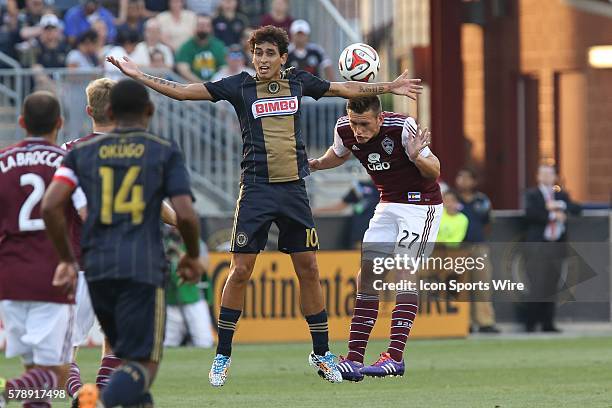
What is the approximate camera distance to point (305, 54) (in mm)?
20422

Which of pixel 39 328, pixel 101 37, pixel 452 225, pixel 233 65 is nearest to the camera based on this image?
pixel 39 328

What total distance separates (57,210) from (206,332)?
9887 millimetres

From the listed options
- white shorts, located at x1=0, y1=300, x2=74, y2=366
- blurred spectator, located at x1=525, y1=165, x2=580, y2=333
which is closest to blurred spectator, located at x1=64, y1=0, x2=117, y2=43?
blurred spectator, located at x1=525, y1=165, x2=580, y2=333

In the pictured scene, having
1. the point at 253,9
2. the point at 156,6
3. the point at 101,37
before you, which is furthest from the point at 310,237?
the point at 253,9

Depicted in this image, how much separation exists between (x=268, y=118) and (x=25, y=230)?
2.88m

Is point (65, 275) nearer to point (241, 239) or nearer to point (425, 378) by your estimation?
point (241, 239)

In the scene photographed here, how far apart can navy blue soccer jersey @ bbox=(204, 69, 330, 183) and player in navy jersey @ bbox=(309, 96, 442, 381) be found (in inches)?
21.9

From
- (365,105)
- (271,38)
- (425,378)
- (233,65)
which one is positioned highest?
(233,65)

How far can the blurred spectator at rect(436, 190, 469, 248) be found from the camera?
19.1 metres

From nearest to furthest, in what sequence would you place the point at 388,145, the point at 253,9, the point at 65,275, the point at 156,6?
the point at 65,275 < the point at 388,145 < the point at 156,6 < the point at 253,9

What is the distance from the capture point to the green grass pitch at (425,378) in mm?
11773

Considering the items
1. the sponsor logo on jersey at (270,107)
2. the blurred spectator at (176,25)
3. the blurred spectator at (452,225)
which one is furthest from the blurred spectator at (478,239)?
the sponsor logo on jersey at (270,107)

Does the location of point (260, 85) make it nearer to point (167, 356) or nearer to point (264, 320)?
point (167, 356)

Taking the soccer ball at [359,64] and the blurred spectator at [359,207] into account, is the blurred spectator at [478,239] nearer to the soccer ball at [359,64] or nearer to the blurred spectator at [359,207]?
the blurred spectator at [359,207]
